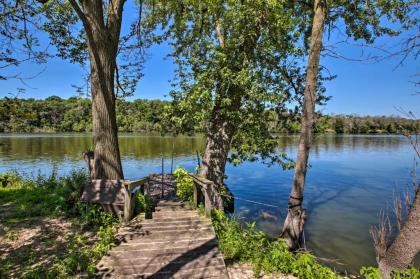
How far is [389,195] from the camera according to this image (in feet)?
59.8

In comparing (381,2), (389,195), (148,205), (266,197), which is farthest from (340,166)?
(148,205)

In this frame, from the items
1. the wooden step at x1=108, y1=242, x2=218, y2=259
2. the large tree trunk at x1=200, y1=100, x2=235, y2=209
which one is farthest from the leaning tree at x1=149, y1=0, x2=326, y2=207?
the wooden step at x1=108, y1=242, x2=218, y2=259

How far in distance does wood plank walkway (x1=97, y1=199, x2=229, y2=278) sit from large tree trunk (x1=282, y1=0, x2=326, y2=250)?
2.59 metres

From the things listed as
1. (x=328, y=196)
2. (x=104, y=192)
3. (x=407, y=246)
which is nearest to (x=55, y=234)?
(x=104, y=192)

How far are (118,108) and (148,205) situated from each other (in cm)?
814

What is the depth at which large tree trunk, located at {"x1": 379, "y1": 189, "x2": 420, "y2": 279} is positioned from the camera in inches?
210

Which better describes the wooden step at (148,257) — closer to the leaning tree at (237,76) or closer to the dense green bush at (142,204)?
the dense green bush at (142,204)

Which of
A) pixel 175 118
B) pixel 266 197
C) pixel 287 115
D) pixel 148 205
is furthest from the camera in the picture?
pixel 266 197

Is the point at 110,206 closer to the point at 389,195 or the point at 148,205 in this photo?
the point at 148,205

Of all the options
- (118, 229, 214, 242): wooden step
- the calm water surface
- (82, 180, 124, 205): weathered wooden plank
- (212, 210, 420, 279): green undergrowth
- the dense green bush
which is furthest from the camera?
the calm water surface

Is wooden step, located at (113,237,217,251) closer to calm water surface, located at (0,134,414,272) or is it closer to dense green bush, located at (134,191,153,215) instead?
dense green bush, located at (134,191,153,215)

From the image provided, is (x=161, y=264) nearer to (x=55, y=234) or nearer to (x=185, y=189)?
(x=55, y=234)

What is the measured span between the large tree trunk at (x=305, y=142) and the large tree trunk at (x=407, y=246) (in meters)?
2.74

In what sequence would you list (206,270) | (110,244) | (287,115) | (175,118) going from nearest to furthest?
(206,270) → (110,244) → (175,118) → (287,115)
